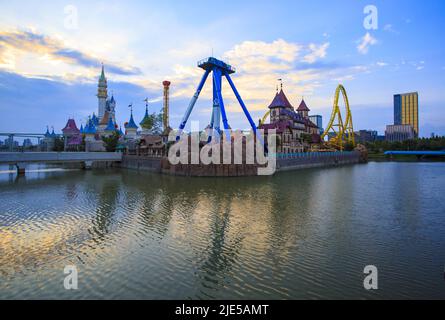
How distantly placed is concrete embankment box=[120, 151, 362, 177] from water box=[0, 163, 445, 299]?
18.0 metres

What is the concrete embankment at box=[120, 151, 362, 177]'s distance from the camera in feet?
135

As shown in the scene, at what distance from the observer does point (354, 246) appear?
40.3 ft

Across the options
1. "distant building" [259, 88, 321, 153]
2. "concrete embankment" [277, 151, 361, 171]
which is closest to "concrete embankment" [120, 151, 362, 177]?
"concrete embankment" [277, 151, 361, 171]

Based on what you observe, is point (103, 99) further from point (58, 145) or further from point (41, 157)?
point (41, 157)

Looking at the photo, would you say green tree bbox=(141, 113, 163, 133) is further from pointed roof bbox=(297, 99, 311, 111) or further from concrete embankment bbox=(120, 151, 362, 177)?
pointed roof bbox=(297, 99, 311, 111)

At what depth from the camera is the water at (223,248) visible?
346 inches

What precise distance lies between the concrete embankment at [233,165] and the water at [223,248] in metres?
18.0

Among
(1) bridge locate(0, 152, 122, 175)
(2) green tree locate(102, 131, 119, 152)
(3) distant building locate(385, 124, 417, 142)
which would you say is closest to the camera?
(1) bridge locate(0, 152, 122, 175)

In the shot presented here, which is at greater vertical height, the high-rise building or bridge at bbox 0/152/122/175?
the high-rise building

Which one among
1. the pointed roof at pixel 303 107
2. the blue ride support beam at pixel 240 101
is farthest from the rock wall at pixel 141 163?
the pointed roof at pixel 303 107

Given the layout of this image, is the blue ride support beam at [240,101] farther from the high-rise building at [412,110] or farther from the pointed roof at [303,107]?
the high-rise building at [412,110]

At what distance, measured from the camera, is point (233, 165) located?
41.3 m

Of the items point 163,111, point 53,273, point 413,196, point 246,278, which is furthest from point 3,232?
point 163,111

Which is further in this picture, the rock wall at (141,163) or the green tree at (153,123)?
the green tree at (153,123)
